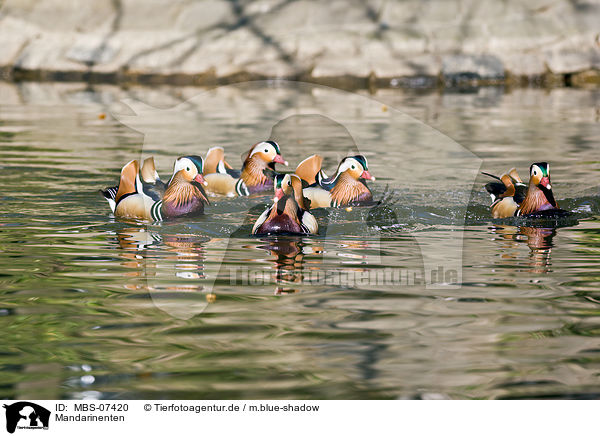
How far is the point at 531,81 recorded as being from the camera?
23.9m

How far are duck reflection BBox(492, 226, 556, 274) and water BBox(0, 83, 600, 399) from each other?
0.03 meters

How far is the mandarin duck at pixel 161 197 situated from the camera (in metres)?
7.52

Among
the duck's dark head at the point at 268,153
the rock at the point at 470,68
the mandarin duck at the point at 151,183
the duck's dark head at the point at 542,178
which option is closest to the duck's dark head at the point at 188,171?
the mandarin duck at the point at 151,183

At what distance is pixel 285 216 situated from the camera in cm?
682

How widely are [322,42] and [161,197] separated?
1645 cm

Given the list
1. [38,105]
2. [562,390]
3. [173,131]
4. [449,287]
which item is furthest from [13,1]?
[562,390]

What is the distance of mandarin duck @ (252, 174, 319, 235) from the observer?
682 centimetres

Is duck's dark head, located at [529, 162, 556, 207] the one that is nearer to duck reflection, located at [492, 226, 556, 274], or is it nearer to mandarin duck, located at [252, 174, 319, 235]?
duck reflection, located at [492, 226, 556, 274]

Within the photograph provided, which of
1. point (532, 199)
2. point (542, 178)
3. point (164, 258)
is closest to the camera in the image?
point (164, 258)

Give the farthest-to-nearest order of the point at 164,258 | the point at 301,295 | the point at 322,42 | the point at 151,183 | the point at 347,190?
the point at 322,42
the point at 347,190
the point at 151,183
the point at 164,258
the point at 301,295

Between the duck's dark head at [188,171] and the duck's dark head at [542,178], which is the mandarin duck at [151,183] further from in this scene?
the duck's dark head at [542,178]

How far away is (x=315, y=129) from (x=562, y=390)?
1190 centimetres

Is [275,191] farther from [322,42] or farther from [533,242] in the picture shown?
[322,42]
